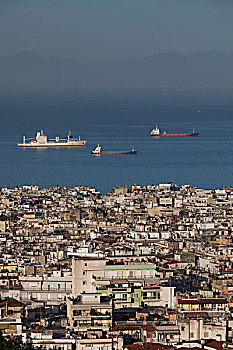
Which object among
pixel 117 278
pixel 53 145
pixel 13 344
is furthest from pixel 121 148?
pixel 13 344

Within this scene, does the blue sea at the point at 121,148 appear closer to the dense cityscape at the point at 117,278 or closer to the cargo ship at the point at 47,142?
the cargo ship at the point at 47,142

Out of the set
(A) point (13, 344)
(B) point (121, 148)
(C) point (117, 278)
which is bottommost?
(A) point (13, 344)

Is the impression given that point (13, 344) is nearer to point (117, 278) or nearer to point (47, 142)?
point (117, 278)

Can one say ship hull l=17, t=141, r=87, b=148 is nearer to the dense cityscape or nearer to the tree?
the dense cityscape

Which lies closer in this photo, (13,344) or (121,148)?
(13,344)

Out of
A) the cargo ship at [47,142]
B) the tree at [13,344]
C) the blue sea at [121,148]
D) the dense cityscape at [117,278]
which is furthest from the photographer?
the cargo ship at [47,142]

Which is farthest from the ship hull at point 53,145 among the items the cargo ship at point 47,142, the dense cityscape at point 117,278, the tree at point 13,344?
the tree at point 13,344

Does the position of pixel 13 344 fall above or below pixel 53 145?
below
